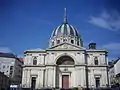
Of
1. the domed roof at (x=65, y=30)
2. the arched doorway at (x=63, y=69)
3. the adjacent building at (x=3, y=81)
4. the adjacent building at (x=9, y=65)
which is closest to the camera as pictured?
the arched doorway at (x=63, y=69)

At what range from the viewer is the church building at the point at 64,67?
41553mm

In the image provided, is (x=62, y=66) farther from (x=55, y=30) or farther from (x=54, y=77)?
(x=55, y=30)

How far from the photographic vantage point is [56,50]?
43.1 metres

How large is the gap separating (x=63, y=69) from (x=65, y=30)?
14.8m

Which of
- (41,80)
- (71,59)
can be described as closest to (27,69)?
(41,80)

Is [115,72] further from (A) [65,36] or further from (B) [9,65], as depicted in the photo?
(B) [9,65]

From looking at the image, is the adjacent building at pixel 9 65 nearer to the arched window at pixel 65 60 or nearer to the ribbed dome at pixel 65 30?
the ribbed dome at pixel 65 30

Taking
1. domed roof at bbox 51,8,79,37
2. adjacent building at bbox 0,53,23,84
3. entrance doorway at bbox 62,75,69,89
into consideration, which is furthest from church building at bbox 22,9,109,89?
adjacent building at bbox 0,53,23,84

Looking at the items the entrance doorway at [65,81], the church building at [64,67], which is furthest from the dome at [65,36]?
the entrance doorway at [65,81]

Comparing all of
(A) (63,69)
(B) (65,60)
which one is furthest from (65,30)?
Answer: (A) (63,69)

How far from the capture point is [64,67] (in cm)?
4350

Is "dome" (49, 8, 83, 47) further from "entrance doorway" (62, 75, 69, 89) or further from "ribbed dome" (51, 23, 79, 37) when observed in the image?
"entrance doorway" (62, 75, 69, 89)

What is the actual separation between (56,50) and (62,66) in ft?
13.2

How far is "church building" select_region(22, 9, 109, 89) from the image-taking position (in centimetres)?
4155
